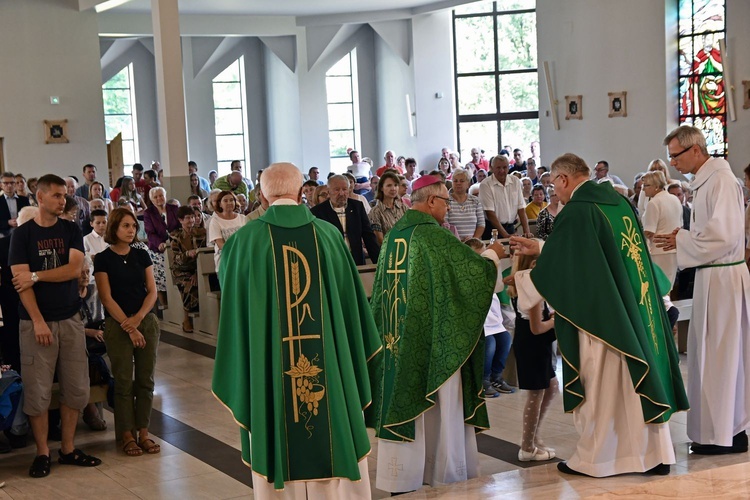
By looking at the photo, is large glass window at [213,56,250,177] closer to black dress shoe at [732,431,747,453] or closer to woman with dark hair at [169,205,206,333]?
woman with dark hair at [169,205,206,333]

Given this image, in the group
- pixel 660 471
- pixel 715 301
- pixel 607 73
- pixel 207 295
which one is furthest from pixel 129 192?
pixel 660 471

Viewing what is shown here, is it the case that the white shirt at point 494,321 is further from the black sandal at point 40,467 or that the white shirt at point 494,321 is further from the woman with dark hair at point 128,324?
the black sandal at point 40,467

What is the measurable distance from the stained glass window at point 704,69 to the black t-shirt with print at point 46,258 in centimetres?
1235

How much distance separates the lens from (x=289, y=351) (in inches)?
165

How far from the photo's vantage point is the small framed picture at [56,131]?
17.4 metres

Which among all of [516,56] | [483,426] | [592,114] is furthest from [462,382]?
[516,56]

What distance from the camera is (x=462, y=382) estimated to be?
4910 mm

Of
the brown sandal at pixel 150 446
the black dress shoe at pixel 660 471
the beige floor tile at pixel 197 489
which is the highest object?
the black dress shoe at pixel 660 471

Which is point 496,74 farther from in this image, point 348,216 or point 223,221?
point 348,216

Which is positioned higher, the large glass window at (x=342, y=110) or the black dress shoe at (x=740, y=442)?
the large glass window at (x=342, y=110)

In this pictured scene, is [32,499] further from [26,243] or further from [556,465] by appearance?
[556,465]

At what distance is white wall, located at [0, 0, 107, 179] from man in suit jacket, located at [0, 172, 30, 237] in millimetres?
6244

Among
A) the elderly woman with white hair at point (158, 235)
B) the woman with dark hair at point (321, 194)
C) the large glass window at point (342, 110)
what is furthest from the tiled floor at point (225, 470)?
the large glass window at point (342, 110)

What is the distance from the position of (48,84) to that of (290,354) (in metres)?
14.7
